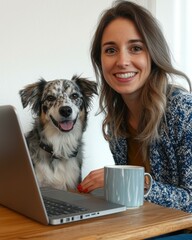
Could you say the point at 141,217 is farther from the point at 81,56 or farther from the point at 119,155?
the point at 81,56

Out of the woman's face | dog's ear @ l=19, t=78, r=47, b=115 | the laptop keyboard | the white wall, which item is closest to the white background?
the white wall

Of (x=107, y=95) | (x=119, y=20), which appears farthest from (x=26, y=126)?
(x=119, y=20)

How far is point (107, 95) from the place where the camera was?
58.2 inches

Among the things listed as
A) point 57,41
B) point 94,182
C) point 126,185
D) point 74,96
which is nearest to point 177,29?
point 57,41

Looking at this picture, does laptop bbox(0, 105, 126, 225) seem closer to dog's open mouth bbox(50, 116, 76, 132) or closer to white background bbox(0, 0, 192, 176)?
dog's open mouth bbox(50, 116, 76, 132)

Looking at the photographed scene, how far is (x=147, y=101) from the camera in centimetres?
126

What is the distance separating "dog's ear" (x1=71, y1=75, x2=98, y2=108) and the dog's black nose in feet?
0.45

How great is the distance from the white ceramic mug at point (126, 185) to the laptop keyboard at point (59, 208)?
10 centimetres

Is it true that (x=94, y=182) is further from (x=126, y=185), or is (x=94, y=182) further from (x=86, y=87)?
(x=86, y=87)

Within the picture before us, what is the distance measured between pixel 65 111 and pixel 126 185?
76cm

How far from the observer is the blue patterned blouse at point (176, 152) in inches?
41.8

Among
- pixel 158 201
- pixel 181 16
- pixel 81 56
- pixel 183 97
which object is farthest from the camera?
pixel 181 16

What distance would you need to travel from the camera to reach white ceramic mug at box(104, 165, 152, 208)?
2.69 ft

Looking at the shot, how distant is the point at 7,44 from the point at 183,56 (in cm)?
102
